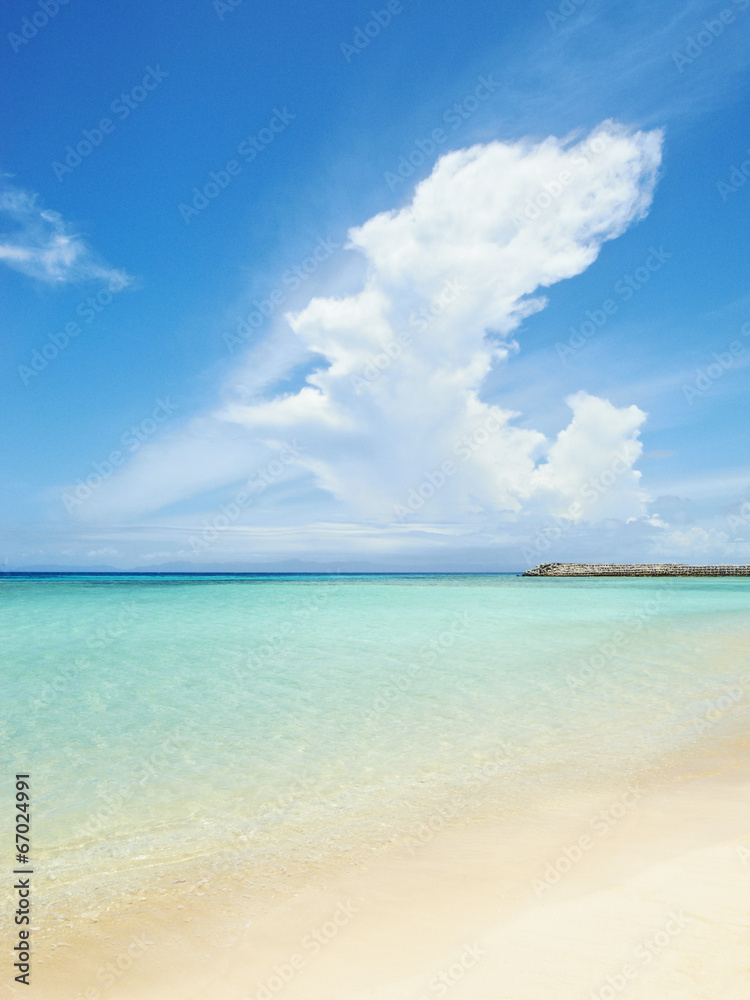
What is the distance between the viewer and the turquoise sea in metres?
4.61

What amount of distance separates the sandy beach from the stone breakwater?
101 m

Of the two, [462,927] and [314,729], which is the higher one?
[462,927]

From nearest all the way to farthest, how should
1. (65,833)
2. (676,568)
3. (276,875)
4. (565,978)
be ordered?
(565,978) → (276,875) → (65,833) → (676,568)

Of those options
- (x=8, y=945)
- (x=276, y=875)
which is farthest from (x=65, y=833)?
(x=276, y=875)

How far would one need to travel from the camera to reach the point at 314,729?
7.21m

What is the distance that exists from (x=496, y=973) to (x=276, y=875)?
177 centimetres

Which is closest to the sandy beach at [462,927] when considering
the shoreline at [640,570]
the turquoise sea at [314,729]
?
the turquoise sea at [314,729]

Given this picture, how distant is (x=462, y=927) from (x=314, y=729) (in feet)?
14.0

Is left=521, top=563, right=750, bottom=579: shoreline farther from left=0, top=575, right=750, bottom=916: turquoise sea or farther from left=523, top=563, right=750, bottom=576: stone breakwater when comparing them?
left=0, top=575, right=750, bottom=916: turquoise sea

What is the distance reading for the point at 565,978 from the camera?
2.64m

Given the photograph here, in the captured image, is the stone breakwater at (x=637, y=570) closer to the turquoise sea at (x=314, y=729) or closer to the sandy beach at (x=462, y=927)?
the turquoise sea at (x=314, y=729)

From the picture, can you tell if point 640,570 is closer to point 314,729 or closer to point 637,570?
point 637,570

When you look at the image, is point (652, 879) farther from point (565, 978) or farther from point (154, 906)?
point (154, 906)

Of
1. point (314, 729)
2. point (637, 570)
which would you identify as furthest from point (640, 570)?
point (314, 729)
